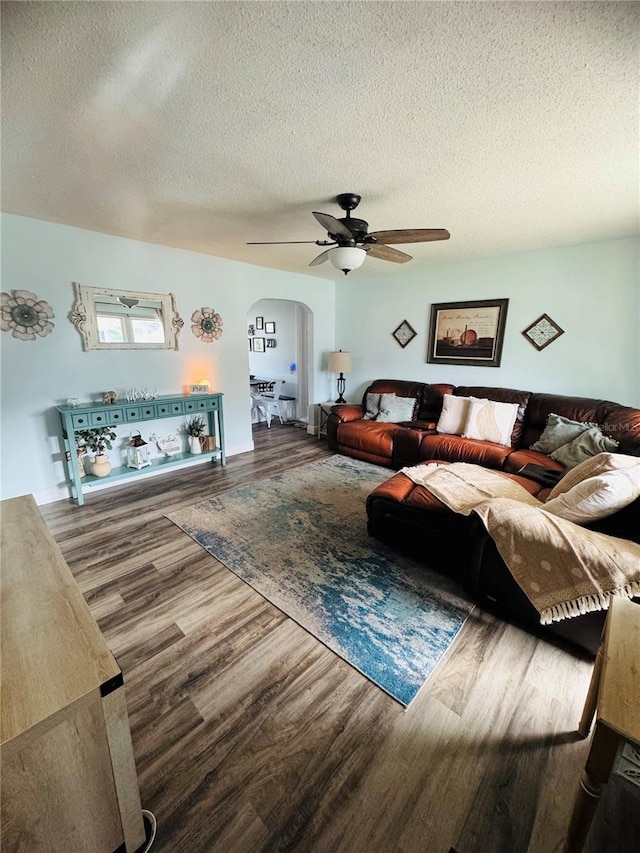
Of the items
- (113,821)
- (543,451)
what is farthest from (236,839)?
(543,451)

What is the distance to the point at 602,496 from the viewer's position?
1.57 m

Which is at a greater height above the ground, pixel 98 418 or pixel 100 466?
pixel 98 418

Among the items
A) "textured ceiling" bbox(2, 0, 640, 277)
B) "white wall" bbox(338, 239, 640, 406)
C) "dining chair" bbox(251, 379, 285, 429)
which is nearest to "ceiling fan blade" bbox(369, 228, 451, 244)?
"textured ceiling" bbox(2, 0, 640, 277)

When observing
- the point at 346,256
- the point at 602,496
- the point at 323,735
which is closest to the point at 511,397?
the point at 602,496

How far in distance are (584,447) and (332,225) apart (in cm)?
276

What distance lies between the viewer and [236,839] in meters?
1.05

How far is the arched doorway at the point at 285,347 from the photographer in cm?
625

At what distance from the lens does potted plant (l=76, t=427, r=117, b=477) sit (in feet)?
10.8

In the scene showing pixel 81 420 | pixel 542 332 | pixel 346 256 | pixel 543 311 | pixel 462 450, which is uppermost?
pixel 346 256

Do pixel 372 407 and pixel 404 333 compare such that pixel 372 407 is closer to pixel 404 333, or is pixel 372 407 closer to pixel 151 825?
pixel 404 333

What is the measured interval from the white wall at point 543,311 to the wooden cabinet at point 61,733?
13.9 ft

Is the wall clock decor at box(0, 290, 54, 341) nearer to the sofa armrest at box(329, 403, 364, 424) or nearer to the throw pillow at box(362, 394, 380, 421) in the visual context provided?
the sofa armrest at box(329, 403, 364, 424)

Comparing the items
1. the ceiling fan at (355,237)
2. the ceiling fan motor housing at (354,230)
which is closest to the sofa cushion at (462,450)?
the ceiling fan at (355,237)

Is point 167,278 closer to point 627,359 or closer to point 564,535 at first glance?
point 564,535
